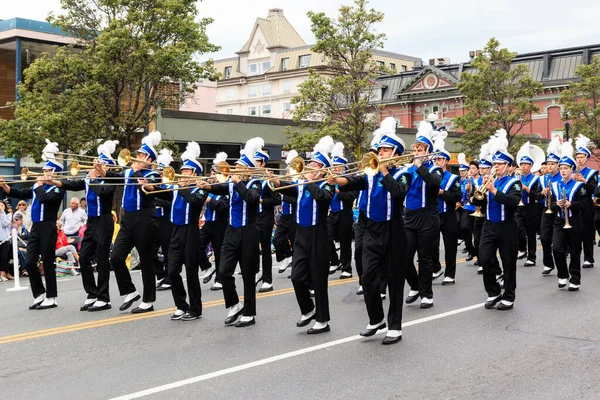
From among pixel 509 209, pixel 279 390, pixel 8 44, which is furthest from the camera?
pixel 8 44

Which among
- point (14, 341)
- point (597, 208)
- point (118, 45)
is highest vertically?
point (118, 45)

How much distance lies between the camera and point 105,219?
1088cm

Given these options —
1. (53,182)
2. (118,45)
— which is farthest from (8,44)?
(53,182)

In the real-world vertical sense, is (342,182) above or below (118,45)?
below

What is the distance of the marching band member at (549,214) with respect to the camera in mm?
12109

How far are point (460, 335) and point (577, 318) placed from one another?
6.14 feet

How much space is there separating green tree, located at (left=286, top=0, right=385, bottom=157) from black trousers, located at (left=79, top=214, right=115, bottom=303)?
19.7 m

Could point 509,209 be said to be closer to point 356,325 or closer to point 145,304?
point 356,325

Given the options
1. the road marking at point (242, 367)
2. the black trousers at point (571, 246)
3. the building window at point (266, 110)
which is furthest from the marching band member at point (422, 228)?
the building window at point (266, 110)

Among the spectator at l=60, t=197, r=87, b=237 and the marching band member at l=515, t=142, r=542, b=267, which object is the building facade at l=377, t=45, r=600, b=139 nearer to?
the marching band member at l=515, t=142, r=542, b=267

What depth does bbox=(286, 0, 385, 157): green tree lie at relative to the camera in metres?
30.5

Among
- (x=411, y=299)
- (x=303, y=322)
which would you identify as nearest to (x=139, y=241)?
(x=303, y=322)

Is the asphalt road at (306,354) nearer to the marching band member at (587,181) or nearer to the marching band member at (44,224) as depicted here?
the marching band member at (44,224)

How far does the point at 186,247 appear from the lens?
9.92m
